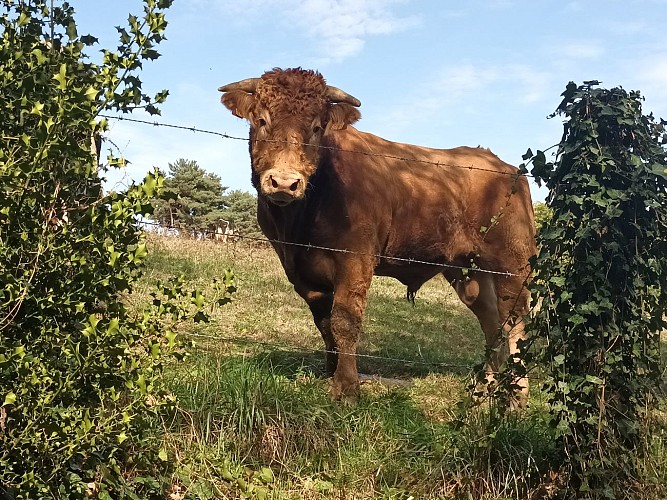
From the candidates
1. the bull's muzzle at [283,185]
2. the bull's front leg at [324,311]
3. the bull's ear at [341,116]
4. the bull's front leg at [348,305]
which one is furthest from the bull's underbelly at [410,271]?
the bull's muzzle at [283,185]

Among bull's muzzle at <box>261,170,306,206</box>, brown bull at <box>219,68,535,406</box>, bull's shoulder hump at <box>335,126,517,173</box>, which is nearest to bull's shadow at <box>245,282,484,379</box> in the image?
brown bull at <box>219,68,535,406</box>

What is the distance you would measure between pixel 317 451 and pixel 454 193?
3.73 m

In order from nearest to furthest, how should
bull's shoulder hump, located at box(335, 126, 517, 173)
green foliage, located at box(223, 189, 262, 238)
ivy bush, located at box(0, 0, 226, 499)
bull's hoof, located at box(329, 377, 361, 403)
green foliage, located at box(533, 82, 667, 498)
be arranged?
ivy bush, located at box(0, 0, 226, 499) < green foliage, located at box(533, 82, 667, 498) < bull's hoof, located at box(329, 377, 361, 403) < bull's shoulder hump, located at box(335, 126, 517, 173) < green foliage, located at box(223, 189, 262, 238)

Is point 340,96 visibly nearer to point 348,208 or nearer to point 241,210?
point 348,208

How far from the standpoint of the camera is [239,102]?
5285 millimetres

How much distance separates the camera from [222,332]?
6941mm

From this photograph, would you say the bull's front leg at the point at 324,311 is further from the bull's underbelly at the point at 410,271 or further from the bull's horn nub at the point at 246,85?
the bull's horn nub at the point at 246,85

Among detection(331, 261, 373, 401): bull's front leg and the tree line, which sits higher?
the tree line

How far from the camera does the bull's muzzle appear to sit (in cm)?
433

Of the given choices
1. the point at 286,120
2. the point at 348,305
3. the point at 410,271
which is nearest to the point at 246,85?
the point at 286,120

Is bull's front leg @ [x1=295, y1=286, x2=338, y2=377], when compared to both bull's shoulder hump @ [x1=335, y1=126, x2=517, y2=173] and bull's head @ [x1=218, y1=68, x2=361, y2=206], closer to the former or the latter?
bull's head @ [x1=218, y1=68, x2=361, y2=206]

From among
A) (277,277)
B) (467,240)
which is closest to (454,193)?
(467,240)

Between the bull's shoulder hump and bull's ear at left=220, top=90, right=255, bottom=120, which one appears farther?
the bull's shoulder hump

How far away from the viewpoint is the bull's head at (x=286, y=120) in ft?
14.6
